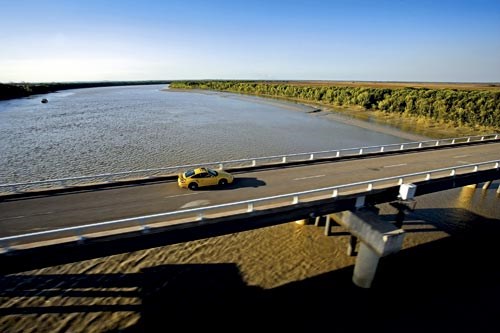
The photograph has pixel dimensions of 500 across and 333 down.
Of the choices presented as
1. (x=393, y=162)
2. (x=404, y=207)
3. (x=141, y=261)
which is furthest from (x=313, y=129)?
(x=141, y=261)

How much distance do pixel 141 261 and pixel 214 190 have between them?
654 centimetres

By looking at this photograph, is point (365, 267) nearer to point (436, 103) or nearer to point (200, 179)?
point (200, 179)

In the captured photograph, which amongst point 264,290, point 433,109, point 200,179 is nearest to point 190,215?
point 200,179

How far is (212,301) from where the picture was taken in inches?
612

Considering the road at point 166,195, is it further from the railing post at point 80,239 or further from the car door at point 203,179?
the railing post at point 80,239

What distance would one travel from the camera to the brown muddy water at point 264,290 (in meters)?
14.4

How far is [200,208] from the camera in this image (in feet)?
42.6

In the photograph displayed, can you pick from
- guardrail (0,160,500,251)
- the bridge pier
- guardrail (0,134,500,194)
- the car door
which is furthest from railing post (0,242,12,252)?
the bridge pier

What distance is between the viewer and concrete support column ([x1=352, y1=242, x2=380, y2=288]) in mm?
16328

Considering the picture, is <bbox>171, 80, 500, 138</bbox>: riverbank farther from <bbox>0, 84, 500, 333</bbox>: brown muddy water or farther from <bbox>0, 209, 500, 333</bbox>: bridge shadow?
<bbox>0, 209, 500, 333</bbox>: bridge shadow

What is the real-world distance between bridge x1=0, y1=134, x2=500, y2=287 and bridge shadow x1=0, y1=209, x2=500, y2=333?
2.10m

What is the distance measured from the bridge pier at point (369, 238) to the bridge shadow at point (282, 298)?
0.97m

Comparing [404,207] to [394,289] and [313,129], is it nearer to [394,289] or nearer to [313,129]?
[394,289]

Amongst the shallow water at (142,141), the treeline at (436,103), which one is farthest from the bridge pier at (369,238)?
the treeline at (436,103)
